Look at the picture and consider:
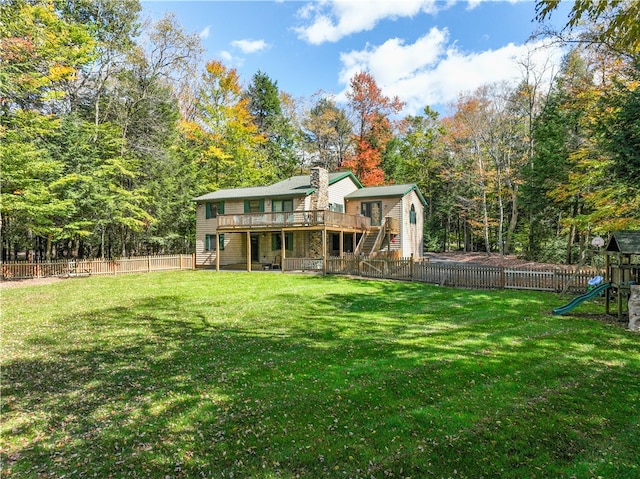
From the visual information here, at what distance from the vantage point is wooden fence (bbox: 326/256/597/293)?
14.4 meters

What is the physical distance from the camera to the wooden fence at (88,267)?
20.9 meters

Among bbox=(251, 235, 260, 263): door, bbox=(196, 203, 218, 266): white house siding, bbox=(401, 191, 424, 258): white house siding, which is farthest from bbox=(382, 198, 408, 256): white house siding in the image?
bbox=(196, 203, 218, 266): white house siding

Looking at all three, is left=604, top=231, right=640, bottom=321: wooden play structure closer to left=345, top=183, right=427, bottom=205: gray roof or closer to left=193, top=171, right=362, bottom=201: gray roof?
left=345, top=183, right=427, bottom=205: gray roof

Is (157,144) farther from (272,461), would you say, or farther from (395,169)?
(272,461)

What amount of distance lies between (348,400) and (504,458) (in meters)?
2.11

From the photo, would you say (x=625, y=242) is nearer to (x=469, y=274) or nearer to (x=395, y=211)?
(x=469, y=274)

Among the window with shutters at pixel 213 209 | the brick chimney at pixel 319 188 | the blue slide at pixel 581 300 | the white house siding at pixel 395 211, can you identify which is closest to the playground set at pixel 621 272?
the blue slide at pixel 581 300

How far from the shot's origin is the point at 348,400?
529cm

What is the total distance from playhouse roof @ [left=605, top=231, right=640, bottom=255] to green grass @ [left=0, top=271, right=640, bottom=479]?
2234mm

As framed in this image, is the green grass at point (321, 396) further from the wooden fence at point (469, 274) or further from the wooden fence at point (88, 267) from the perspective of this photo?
the wooden fence at point (88, 267)

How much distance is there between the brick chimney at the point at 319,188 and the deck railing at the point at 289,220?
2.10 m

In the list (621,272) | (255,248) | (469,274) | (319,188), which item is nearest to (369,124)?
(319,188)

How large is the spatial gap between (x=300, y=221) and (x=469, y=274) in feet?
36.7

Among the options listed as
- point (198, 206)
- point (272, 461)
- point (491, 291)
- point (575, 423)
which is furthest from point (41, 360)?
point (198, 206)
